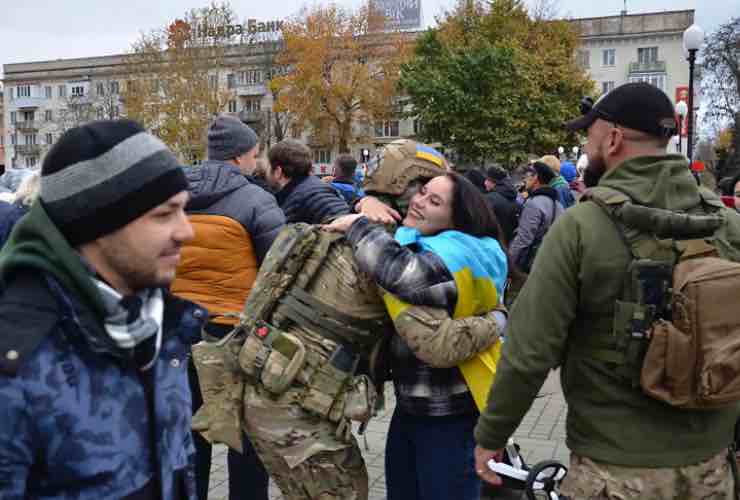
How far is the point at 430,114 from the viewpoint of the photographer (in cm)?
4350

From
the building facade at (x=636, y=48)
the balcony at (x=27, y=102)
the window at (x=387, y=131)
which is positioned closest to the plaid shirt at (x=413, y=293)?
the window at (x=387, y=131)

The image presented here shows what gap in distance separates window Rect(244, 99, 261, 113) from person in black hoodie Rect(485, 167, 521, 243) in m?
67.5

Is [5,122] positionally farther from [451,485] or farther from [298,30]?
[451,485]

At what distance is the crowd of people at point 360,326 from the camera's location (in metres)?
1.63

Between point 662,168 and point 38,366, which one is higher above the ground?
point 662,168

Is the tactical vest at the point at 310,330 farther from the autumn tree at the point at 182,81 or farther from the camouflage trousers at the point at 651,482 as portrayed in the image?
the autumn tree at the point at 182,81

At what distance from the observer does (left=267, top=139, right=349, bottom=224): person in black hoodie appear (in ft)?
13.5

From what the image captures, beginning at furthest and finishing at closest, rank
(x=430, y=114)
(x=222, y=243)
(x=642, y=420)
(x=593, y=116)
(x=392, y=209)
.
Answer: (x=430, y=114) → (x=222, y=243) → (x=392, y=209) → (x=593, y=116) → (x=642, y=420)

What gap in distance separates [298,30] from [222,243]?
54.3 meters

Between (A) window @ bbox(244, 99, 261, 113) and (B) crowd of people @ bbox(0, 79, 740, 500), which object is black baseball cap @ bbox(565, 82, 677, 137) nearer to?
(B) crowd of people @ bbox(0, 79, 740, 500)

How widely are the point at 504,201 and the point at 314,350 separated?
21.6ft

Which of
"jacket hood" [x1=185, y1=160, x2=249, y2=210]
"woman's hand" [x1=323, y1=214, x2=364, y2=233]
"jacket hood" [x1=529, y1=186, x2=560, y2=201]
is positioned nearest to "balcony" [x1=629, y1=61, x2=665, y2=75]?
A: "jacket hood" [x1=529, y1=186, x2=560, y2=201]

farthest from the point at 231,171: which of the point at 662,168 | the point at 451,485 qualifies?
the point at 662,168

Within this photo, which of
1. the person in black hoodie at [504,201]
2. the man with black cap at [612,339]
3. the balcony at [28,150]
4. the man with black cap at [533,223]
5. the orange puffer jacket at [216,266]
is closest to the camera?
the man with black cap at [612,339]
